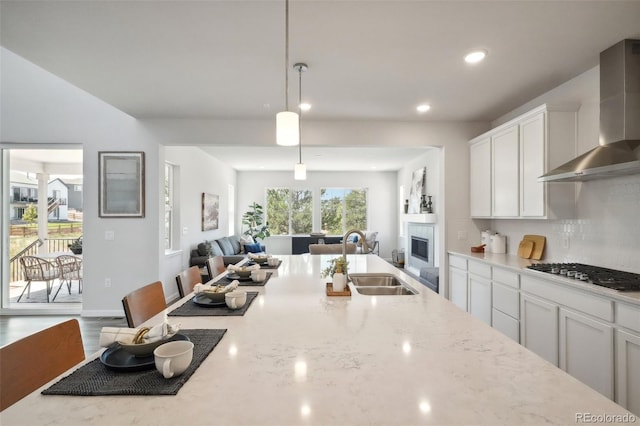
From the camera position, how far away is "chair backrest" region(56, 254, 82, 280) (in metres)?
5.07

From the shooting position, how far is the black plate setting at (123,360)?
971 mm

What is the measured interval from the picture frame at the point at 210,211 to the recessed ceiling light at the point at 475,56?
5.44 metres

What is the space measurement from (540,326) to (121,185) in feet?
15.6

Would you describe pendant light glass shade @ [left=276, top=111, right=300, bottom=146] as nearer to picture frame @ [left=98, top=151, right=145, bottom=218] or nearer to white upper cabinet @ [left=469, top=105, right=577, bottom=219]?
white upper cabinet @ [left=469, top=105, right=577, bottom=219]

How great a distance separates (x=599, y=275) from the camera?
2.29 m

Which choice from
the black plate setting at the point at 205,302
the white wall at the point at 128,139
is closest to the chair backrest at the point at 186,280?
the black plate setting at the point at 205,302

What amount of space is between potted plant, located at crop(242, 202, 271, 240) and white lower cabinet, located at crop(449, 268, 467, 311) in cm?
586

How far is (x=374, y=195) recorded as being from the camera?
9.98 metres

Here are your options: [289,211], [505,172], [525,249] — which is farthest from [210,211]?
[525,249]

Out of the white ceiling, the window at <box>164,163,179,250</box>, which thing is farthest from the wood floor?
the white ceiling

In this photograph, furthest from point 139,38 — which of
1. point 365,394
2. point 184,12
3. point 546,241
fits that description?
point 546,241

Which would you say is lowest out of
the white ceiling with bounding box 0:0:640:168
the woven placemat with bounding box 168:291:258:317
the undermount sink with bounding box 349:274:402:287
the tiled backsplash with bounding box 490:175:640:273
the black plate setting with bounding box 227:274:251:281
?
the undermount sink with bounding box 349:274:402:287

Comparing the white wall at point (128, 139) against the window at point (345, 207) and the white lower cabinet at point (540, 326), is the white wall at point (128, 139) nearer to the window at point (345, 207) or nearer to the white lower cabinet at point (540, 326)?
the white lower cabinet at point (540, 326)

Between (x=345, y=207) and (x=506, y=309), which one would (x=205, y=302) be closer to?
(x=506, y=309)
